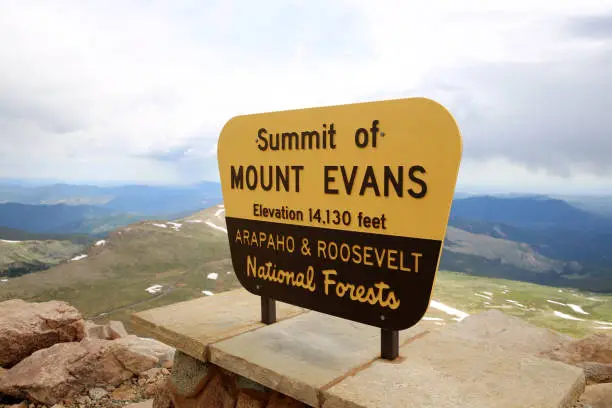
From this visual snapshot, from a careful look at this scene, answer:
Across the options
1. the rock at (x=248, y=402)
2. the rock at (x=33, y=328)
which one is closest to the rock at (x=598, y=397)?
the rock at (x=248, y=402)

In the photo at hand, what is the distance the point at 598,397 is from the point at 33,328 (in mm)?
8885

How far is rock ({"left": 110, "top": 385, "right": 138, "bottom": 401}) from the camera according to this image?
680 cm

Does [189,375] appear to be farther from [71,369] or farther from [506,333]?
[506,333]

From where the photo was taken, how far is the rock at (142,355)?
7.36 m

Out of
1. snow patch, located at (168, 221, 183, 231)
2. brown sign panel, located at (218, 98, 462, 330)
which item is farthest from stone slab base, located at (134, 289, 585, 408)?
snow patch, located at (168, 221, 183, 231)

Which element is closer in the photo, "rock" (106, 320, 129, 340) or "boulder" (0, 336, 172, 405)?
"boulder" (0, 336, 172, 405)

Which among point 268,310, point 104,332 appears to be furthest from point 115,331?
point 268,310

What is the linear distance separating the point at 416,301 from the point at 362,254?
60cm

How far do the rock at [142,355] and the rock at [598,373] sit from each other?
6.94 meters

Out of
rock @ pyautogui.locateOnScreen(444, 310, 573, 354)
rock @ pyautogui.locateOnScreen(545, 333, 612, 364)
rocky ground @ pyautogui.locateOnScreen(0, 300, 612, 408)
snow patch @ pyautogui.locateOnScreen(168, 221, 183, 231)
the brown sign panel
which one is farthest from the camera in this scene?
snow patch @ pyautogui.locateOnScreen(168, 221, 183, 231)

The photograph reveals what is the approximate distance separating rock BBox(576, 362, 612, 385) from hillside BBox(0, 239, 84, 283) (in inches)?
2867

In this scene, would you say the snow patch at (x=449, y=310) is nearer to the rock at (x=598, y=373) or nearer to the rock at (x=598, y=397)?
the rock at (x=598, y=373)

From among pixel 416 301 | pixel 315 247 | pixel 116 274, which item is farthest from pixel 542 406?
pixel 116 274

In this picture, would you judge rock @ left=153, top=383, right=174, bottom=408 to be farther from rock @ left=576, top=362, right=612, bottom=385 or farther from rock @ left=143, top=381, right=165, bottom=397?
rock @ left=576, top=362, right=612, bottom=385
